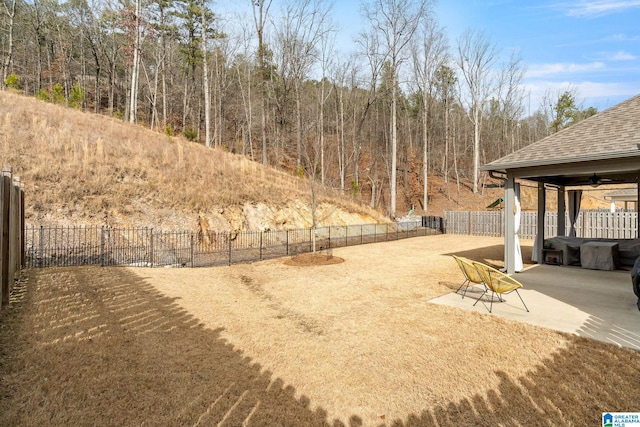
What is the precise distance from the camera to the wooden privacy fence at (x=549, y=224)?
16031mm

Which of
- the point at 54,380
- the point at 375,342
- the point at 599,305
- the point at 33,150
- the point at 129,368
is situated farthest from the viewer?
the point at 33,150

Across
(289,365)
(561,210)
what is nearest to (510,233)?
(561,210)

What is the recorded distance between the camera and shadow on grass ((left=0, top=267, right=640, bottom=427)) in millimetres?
2770

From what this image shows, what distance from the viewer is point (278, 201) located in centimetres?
1700

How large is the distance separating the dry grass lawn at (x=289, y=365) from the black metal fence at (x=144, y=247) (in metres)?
3.91

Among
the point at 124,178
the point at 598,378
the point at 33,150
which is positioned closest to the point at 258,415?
the point at 598,378

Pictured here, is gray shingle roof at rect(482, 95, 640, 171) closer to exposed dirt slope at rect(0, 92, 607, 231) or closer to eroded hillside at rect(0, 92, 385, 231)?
exposed dirt slope at rect(0, 92, 607, 231)

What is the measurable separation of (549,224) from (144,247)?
20866 millimetres

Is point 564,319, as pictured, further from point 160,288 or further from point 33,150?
point 33,150

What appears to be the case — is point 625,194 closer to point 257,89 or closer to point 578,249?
point 578,249

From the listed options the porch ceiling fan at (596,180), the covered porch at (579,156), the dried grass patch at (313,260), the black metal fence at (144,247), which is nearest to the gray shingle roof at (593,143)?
the covered porch at (579,156)

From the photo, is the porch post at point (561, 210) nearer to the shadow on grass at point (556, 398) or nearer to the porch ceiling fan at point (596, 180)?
the porch ceiling fan at point (596, 180)

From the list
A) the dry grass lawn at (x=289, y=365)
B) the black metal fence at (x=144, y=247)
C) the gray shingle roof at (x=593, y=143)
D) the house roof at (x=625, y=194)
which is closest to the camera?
the dry grass lawn at (x=289, y=365)

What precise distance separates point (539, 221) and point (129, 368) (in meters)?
12.0
